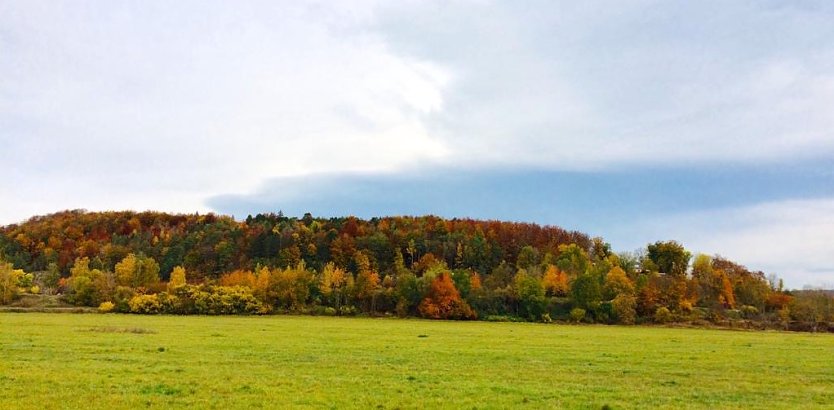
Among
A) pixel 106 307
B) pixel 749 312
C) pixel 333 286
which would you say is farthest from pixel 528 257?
pixel 106 307

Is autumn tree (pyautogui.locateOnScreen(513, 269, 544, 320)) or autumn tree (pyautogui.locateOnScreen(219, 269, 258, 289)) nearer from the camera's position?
autumn tree (pyautogui.locateOnScreen(513, 269, 544, 320))

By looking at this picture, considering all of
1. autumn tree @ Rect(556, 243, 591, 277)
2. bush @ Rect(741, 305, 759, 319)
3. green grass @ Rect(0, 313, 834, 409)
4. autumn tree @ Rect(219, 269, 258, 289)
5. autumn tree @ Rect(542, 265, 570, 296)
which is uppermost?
autumn tree @ Rect(556, 243, 591, 277)

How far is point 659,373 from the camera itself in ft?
92.5

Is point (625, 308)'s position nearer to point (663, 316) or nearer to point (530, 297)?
point (663, 316)

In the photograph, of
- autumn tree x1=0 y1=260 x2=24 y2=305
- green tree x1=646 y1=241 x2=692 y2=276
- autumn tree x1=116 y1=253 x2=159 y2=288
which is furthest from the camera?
green tree x1=646 y1=241 x2=692 y2=276

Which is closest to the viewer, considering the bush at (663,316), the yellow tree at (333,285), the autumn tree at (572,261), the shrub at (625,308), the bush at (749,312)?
the shrub at (625,308)

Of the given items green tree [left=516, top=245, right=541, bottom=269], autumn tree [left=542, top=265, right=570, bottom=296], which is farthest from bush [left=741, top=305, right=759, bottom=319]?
green tree [left=516, top=245, right=541, bottom=269]

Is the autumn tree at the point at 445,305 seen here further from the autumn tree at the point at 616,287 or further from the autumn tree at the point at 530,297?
the autumn tree at the point at 616,287

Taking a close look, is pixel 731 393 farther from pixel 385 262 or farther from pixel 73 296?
pixel 385 262

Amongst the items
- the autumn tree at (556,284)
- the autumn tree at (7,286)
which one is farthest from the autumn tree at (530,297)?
the autumn tree at (7,286)

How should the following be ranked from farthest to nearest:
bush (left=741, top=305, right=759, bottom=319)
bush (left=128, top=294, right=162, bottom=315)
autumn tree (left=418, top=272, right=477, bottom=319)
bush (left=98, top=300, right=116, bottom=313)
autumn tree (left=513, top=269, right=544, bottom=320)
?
bush (left=741, top=305, right=759, bottom=319), autumn tree (left=513, top=269, right=544, bottom=320), autumn tree (left=418, top=272, right=477, bottom=319), bush (left=128, top=294, right=162, bottom=315), bush (left=98, top=300, right=116, bottom=313)

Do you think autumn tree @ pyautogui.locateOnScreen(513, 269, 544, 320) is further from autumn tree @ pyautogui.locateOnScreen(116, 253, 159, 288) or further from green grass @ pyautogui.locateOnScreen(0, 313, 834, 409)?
autumn tree @ pyautogui.locateOnScreen(116, 253, 159, 288)

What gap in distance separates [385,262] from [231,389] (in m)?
161

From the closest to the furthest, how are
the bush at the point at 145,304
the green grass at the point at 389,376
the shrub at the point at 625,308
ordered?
1. the green grass at the point at 389,376
2. the bush at the point at 145,304
3. the shrub at the point at 625,308
